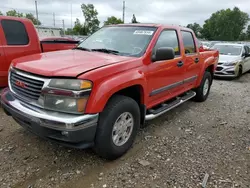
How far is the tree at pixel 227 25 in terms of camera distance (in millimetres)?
86188

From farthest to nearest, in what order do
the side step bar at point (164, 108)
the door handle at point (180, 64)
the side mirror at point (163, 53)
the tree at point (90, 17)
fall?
1. the tree at point (90, 17)
2. the door handle at point (180, 64)
3. the side step bar at point (164, 108)
4. the side mirror at point (163, 53)

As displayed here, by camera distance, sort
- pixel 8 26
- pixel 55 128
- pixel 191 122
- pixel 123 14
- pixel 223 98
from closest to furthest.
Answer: pixel 55 128 → pixel 191 122 → pixel 8 26 → pixel 223 98 → pixel 123 14

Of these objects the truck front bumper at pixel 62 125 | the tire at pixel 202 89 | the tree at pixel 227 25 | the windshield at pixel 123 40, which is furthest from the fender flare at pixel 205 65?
the tree at pixel 227 25

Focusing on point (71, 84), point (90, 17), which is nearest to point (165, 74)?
point (71, 84)

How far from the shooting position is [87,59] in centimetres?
307

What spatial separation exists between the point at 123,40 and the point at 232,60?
7.21 m

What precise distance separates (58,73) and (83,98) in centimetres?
39

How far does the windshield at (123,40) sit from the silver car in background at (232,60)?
21.5 feet

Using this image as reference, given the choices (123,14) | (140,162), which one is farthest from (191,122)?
(123,14)

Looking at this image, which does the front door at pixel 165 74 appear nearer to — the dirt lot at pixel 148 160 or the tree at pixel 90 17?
the dirt lot at pixel 148 160

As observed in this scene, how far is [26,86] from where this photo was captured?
2773mm

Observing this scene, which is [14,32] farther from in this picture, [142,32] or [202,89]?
[202,89]

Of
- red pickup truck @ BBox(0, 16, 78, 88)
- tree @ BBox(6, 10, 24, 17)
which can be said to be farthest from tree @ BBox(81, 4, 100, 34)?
red pickup truck @ BBox(0, 16, 78, 88)

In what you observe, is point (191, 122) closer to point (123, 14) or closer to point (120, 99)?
point (120, 99)
